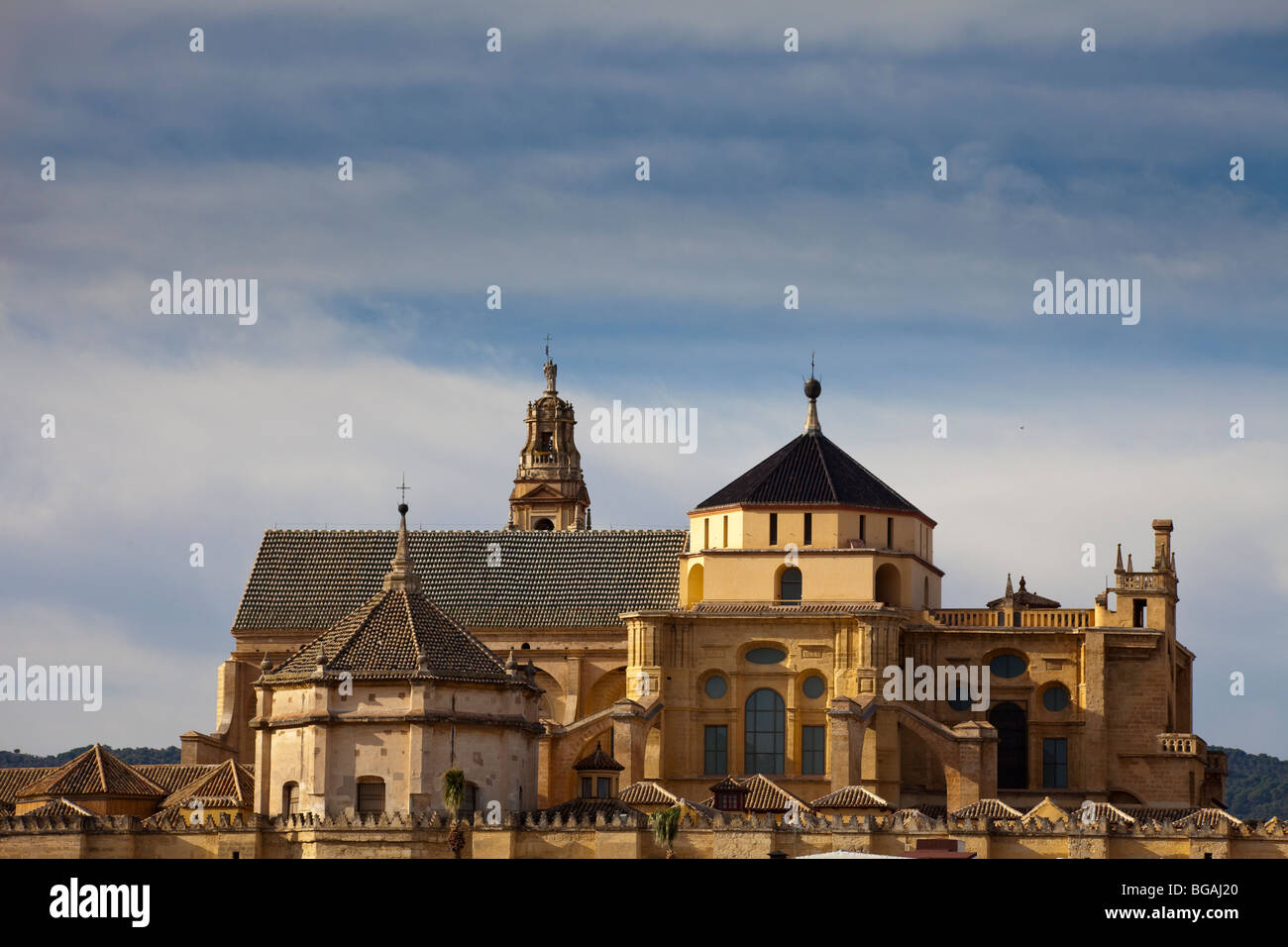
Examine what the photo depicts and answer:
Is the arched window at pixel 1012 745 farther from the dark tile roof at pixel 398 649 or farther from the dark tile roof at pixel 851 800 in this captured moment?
the dark tile roof at pixel 398 649

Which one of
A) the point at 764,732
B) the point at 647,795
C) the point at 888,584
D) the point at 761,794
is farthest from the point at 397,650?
the point at 888,584

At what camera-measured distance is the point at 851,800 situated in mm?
103188

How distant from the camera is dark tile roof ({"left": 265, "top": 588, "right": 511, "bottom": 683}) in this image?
3971 inches

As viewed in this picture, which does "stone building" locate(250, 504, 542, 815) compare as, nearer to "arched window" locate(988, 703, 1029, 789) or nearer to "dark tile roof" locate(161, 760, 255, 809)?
"dark tile roof" locate(161, 760, 255, 809)

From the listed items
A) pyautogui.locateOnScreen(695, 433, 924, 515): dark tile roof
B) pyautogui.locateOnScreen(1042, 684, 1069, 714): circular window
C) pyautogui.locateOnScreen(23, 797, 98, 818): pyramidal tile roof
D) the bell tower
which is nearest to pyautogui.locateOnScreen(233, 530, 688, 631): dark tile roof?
pyautogui.locateOnScreen(695, 433, 924, 515): dark tile roof

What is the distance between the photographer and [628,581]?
121250 millimetres

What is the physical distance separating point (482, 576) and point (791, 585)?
14237 mm

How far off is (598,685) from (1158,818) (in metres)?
25.1

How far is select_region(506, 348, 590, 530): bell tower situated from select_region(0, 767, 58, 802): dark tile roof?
45.3 metres
